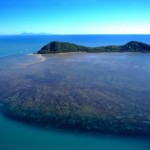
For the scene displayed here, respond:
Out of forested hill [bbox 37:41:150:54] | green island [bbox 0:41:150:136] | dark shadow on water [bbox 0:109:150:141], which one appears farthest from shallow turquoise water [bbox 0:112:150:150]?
forested hill [bbox 37:41:150:54]

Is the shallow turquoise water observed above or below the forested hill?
above

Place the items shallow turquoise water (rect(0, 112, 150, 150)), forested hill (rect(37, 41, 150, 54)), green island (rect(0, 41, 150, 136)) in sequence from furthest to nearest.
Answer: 1. forested hill (rect(37, 41, 150, 54))
2. green island (rect(0, 41, 150, 136))
3. shallow turquoise water (rect(0, 112, 150, 150))

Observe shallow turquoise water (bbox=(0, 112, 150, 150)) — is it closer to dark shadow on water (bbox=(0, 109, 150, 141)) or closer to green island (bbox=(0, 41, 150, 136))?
dark shadow on water (bbox=(0, 109, 150, 141))

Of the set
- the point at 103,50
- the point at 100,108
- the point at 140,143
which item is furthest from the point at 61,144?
the point at 103,50

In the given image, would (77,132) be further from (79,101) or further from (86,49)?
(86,49)

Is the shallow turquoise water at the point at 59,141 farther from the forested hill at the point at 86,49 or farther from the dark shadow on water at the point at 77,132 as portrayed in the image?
the forested hill at the point at 86,49

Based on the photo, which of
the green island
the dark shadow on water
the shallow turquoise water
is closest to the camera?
the shallow turquoise water

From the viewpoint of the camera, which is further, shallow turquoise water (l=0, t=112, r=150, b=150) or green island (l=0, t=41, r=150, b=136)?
green island (l=0, t=41, r=150, b=136)
